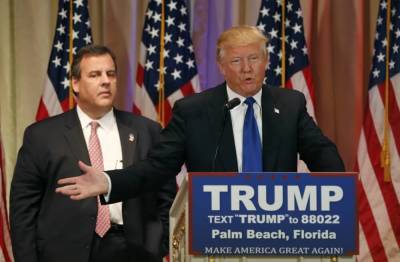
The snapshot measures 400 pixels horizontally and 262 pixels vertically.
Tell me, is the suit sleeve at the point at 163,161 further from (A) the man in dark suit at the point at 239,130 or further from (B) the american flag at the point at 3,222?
(B) the american flag at the point at 3,222

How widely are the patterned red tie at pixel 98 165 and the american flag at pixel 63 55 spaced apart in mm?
1955

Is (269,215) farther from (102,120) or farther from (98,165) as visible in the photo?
(102,120)

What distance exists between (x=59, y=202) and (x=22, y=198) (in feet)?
0.64

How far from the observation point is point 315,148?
3.28 meters

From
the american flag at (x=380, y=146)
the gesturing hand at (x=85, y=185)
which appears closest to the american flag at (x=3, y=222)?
the american flag at (x=380, y=146)

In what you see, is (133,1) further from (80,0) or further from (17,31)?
(17,31)

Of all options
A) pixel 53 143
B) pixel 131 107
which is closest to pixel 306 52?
pixel 131 107

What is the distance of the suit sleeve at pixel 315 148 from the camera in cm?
323

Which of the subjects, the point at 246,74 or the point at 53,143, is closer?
the point at 246,74

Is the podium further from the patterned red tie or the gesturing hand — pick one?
the patterned red tie

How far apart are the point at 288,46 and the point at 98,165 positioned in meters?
2.59

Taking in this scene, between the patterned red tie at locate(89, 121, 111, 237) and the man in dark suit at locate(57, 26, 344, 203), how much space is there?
1.53 ft

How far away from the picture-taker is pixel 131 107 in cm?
608

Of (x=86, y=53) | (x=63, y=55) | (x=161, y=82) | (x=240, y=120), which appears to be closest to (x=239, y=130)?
(x=240, y=120)
